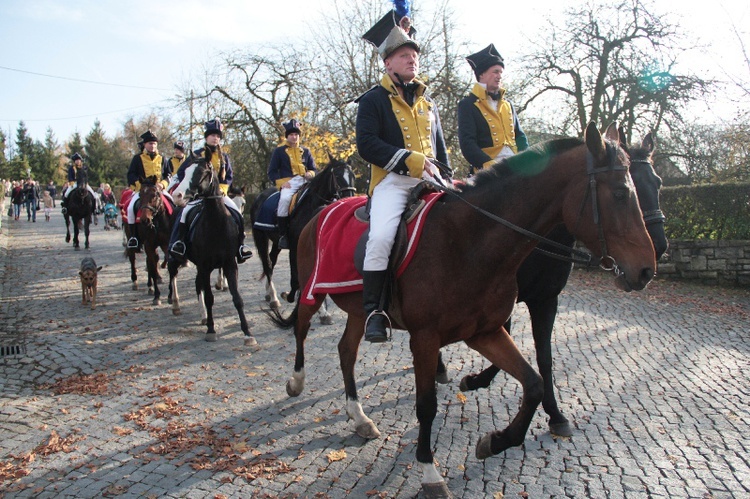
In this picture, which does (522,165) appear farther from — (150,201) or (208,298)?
(150,201)

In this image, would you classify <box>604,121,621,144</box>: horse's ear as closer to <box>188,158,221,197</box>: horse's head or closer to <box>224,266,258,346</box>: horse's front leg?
<box>224,266,258,346</box>: horse's front leg

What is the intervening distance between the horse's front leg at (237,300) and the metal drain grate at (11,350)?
279 centimetres

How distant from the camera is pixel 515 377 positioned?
3.88 m

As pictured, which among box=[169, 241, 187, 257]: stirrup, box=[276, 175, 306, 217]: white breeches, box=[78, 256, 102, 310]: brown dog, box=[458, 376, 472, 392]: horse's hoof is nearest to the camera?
box=[458, 376, 472, 392]: horse's hoof

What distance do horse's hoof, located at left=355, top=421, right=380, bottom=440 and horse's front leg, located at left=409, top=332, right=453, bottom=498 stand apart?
35.5 inches

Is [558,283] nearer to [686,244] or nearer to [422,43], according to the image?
[686,244]

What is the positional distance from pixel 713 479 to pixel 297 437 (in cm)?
321

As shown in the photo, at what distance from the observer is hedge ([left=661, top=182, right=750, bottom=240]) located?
12.7m

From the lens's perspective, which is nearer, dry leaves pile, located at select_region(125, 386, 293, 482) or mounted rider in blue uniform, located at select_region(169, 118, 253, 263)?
dry leaves pile, located at select_region(125, 386, 293, 482)

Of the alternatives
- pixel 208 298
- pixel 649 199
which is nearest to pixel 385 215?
pixel 649 199

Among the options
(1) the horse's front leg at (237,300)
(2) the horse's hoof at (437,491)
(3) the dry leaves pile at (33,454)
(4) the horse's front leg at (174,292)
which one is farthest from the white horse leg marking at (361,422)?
(4) the horse's front leg at (174,292)

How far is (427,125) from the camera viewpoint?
4656 millimetres

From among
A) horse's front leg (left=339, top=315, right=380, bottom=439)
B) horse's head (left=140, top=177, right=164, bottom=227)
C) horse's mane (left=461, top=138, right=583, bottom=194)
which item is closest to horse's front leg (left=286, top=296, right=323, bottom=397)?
horse's front leg (left=339, top=315, right=380, bottom=439)

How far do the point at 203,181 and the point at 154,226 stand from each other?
3.70 meters
